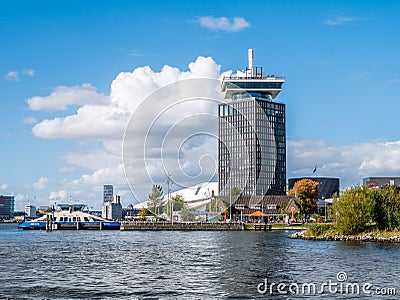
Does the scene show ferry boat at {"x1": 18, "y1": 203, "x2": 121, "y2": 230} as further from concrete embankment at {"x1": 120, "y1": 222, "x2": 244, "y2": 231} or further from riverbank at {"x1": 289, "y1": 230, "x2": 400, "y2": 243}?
riverbank at {"x1": 289, "y1": 230, "x2": 400, "y2": 243}

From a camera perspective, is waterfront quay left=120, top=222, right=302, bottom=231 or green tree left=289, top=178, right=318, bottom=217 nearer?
waterfront quay left=120, top=222, right=302, bottom=231

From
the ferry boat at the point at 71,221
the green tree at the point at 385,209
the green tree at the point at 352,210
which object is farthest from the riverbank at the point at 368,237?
the ferry boat at the point at 71,221

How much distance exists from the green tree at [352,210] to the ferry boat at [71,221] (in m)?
96.1

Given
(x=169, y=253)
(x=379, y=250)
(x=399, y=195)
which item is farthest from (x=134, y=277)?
(x=399, y=195)

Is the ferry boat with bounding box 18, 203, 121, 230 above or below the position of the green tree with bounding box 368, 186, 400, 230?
below

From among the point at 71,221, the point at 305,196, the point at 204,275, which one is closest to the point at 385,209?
the point at 204,275

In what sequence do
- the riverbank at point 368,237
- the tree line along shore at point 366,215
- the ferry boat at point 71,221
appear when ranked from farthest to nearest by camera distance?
the ferry boat at point 71,221 < the tree line along shore at point 366,215 < the riverbank at point 368,237

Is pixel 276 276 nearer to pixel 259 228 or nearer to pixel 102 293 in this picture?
pixel 102 293

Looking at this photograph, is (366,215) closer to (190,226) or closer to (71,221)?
(190,226)

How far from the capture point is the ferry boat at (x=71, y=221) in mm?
179700

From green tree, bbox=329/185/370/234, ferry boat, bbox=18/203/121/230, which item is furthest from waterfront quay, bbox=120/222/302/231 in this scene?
green tree, bbox=329/185/370/234

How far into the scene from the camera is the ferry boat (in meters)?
180

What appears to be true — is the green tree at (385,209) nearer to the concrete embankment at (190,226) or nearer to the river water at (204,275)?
the river water at (204,275)

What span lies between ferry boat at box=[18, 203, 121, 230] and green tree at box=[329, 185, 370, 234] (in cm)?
9614
